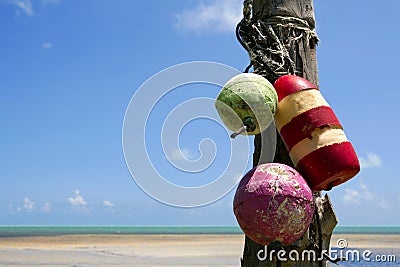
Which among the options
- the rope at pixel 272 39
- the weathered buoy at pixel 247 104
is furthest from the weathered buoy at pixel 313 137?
the rope at pixel 272 39

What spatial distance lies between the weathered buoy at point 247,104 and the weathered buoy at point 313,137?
3.3 inches

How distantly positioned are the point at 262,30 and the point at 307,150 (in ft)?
2.47

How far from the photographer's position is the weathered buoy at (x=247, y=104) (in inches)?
90.6

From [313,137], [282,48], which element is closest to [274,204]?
[313,137]

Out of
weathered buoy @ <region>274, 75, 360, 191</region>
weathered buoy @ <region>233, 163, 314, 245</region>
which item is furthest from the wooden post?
weathered buoy @ <region>233, 163, 314, 245</region>

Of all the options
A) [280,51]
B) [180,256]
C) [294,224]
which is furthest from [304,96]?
[180,256]

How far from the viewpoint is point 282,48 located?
268cm

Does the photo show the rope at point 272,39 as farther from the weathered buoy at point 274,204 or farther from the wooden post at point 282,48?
the weathered buoy at point 274,204

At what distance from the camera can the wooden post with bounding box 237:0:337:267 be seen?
2547 mm

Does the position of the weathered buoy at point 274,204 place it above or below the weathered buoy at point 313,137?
below

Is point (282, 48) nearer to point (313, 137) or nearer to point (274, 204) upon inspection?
point (313, 137)

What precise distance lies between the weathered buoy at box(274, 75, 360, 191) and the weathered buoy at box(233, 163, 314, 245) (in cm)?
15

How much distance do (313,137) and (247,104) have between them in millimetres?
329

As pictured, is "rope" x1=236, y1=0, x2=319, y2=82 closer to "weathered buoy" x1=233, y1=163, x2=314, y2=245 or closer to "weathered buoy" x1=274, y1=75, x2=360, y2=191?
"weathered buoy" x1=274, y1=75, x2=360, y2=191
